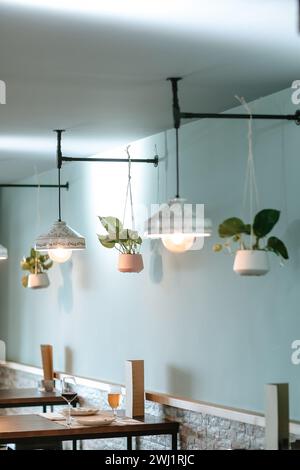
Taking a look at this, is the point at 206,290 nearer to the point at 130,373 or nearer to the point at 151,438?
the point at 130,373

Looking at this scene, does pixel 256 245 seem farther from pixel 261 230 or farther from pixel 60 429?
pixel 60 429

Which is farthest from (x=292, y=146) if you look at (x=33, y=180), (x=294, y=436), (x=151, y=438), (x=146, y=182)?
(x=33, y=180)

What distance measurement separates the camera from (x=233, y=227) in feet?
15.6

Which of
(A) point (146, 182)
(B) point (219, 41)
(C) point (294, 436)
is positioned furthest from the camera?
(A) point (146, 182)

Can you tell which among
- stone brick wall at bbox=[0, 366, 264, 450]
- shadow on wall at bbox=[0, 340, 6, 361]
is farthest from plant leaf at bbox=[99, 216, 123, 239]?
shadow on wall at bbox=[0, 340, 6, 361]

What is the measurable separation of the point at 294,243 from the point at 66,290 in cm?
366

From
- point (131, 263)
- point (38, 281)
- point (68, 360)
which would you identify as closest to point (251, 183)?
point (131, 263)

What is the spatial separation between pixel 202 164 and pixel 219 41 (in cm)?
188

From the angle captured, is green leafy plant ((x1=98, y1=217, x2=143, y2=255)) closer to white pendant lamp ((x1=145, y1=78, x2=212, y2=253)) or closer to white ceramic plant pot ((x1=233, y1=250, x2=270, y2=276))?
white pendant lamp ((x1=145, y1=78, x2=212, y2=253))

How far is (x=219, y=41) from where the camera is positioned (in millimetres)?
4031

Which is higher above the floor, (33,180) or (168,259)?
(33,180)

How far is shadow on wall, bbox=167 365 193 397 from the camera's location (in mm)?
5954

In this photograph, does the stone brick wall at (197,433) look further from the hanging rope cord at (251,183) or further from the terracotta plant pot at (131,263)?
the hanging rope cord at (251,183)

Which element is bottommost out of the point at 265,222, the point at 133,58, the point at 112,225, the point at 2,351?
the point at 2,351
